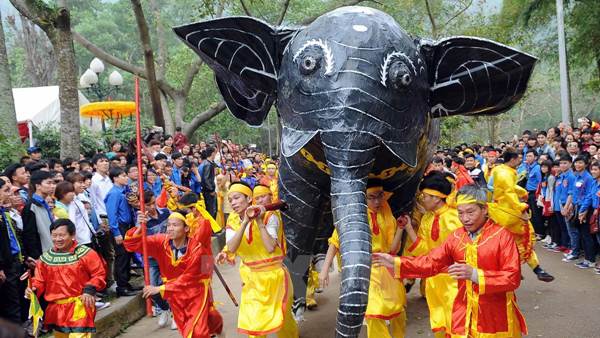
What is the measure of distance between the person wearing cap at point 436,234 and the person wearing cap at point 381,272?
221 millimetres

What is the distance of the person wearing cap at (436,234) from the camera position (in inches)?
188

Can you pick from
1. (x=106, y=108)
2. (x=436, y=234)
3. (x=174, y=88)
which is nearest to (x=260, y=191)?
(x=436, y=234)

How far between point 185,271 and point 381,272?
64.9 inches

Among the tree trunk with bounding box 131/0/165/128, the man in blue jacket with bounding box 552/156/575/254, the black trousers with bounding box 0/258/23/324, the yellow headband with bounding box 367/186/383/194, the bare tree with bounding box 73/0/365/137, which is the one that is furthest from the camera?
the bare tree with bounding box 73/0/365/137

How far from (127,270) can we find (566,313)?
15.6 ft

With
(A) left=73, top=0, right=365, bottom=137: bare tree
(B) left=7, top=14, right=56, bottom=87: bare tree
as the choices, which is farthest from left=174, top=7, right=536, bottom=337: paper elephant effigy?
(B) left=7, top=14, right=56, bottom=87: bare tree

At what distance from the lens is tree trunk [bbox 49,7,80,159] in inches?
351

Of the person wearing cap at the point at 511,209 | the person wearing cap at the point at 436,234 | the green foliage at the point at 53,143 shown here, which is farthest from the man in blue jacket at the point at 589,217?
the green foliage at the point at 53,143

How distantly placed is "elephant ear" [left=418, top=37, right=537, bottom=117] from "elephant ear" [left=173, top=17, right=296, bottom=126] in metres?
1.07

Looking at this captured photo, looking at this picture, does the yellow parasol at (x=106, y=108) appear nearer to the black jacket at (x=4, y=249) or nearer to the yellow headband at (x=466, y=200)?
the black jacket at (x=4, y=249)

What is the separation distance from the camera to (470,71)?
14.0 ft

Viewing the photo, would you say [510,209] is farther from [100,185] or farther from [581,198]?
[100,185]

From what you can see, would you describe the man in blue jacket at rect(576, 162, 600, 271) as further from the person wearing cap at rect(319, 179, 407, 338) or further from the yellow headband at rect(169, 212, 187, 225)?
the yellow headband at rect(169, 212, 187, 225)

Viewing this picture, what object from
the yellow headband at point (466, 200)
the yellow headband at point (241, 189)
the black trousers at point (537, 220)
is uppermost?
the yellow headband at point (466, 200)
